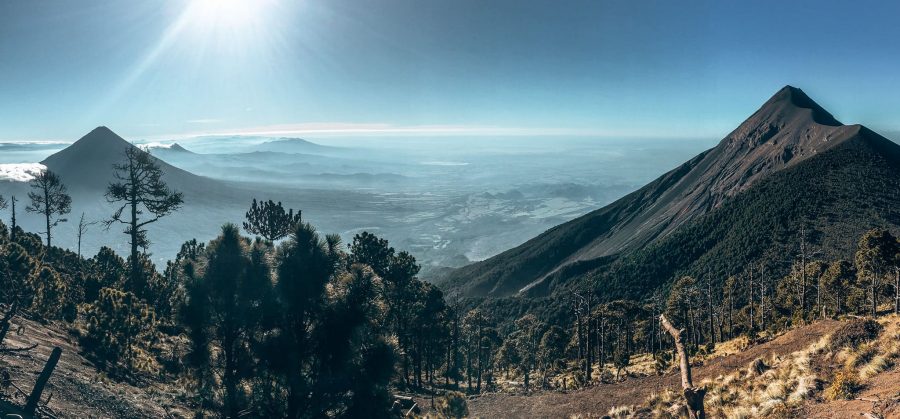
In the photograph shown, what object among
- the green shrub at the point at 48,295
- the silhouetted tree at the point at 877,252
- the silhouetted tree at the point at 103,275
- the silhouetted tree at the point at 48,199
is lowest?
the silhouetted tree at the point at 103,275

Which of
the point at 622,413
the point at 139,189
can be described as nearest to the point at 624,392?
the point at 622,413

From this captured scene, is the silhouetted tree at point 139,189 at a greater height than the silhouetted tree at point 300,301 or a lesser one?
greater

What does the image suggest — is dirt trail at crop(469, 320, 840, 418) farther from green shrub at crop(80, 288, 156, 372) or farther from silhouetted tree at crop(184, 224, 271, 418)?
green shrub at crop(80, 288, 156, 372)

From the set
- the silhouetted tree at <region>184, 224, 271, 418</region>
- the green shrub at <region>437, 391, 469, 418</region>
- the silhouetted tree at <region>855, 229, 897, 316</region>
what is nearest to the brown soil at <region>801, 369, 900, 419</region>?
the green shrub at <region>437, 391, 469, 418</region>

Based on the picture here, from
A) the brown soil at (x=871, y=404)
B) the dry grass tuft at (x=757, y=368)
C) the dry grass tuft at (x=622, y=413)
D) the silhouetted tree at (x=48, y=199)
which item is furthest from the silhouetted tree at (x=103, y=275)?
the dry grass tuft at (x=757, y=368)

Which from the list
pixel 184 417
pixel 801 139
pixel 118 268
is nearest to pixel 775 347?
pixel 184 417

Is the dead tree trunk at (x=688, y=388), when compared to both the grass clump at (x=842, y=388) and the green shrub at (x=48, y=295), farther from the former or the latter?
the green shrub at (x=48, y=295)
